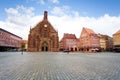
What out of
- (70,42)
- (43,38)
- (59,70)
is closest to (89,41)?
(70,42)

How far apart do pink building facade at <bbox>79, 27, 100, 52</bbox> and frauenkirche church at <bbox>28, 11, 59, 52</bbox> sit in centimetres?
2019

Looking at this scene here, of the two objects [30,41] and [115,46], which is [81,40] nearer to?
[115,46]

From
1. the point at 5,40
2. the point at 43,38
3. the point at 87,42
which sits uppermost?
the point at 43,38

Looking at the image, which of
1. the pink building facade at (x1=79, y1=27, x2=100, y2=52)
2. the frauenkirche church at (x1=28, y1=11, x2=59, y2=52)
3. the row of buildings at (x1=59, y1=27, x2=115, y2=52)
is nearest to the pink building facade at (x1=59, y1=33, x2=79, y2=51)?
the row of buildings at (x1=59, y1=27, x2=115, y2=52)

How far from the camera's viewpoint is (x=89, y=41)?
8750cm

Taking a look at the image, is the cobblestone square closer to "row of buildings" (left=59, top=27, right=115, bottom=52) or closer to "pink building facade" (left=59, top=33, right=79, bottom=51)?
"row of buildings" (left=59, top=27, right=115, bottom=52)

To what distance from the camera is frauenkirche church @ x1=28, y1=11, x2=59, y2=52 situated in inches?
3041

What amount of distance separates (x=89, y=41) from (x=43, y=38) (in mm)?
27250

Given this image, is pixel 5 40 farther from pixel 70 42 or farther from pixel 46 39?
pixel 70 42

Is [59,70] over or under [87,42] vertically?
under

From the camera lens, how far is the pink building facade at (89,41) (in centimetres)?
8653

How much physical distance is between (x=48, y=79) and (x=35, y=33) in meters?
73.8

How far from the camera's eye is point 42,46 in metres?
78.5

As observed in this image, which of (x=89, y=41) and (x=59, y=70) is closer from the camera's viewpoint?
(x=59, y=70)
